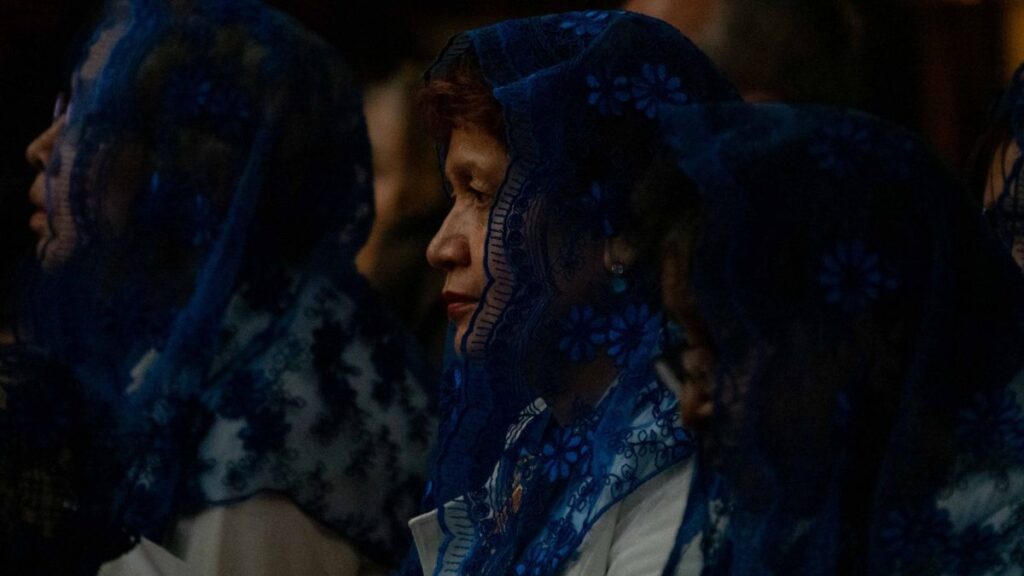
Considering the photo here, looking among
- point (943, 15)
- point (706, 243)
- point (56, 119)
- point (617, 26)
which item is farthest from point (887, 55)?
point (706, 243)

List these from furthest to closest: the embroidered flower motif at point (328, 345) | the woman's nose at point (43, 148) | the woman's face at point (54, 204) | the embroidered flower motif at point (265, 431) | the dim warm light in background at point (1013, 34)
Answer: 1. the dim warm light in background at point (1013, 34)
2. the woman's nose at point (43, 148)
3. the woman's face at point (54, 204)
4. the embroidered flower motif at point (328, 345)
5. the embroidered flower motif at point (265, 431)

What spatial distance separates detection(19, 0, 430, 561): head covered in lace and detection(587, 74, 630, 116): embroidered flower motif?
106 centimetres

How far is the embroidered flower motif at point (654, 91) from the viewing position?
2441mm

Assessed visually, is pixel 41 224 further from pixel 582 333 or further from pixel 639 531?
pixel 639 531

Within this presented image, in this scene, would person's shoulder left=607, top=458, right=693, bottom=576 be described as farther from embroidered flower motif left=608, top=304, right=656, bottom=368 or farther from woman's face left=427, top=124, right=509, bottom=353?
woman's face left=427, top=124, right=509, bottom=353

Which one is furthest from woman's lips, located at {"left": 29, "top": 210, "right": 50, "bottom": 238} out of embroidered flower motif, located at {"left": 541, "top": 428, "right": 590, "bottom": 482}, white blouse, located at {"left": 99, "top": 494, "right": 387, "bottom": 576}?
embroidered flower motif, located at {"left": 541, "top": 428, "right": 590, "bottom": 482}

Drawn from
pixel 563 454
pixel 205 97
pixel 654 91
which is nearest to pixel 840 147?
pixel 654 91

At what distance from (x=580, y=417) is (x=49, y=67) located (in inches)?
88.7

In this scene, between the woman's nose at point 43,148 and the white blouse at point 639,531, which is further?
the woman's nose at point 43,148

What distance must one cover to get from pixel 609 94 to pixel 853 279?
0.66 m

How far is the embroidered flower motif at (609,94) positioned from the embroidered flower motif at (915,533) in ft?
2.55

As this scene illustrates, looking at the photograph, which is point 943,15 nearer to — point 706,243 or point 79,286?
point 79,286

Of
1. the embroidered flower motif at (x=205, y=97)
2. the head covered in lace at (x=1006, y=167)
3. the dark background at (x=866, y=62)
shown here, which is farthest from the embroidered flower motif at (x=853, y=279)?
the embroidered flower motif at (x=205, y=97)

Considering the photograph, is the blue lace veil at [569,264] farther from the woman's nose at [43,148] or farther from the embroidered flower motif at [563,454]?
the woman's nose at [43,148]
